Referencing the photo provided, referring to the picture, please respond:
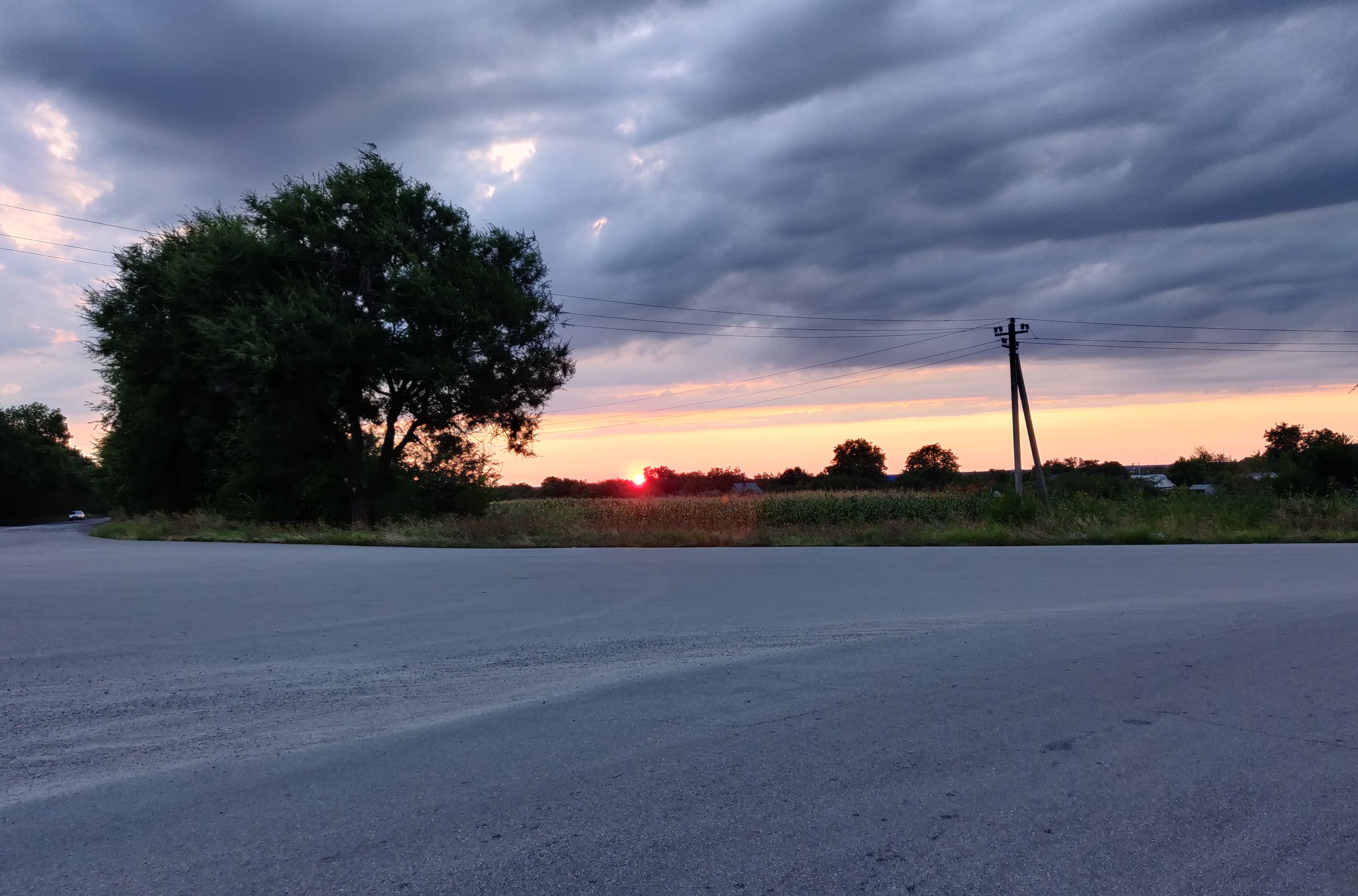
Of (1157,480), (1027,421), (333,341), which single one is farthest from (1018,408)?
(1157,480)

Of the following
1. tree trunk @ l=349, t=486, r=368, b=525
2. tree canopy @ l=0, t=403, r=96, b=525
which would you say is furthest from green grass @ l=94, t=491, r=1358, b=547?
tree canopy @ l=0, t=403, r=96, b=525

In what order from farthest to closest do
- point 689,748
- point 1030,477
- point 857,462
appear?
point 857,462, point 1030,477, point 689,748

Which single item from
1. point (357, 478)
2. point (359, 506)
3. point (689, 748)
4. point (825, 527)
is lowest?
point (689, 748)

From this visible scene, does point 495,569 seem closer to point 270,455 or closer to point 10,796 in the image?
point 10,796

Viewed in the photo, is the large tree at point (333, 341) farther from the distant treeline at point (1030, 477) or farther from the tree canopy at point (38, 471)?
the tree canopy at point (38, 471)

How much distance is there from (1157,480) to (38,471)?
94700mm

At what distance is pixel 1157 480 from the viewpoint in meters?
76.2

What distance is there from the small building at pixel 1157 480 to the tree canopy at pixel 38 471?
72528mm

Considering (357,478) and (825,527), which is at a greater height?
(357,478)

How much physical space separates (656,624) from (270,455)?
29.1 metres

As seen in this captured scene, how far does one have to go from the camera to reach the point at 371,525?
1342 inches

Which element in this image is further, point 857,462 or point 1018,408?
point 857,462

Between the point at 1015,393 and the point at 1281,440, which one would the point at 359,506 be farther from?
the point at 1281,440

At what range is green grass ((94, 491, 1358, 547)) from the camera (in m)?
24.7
